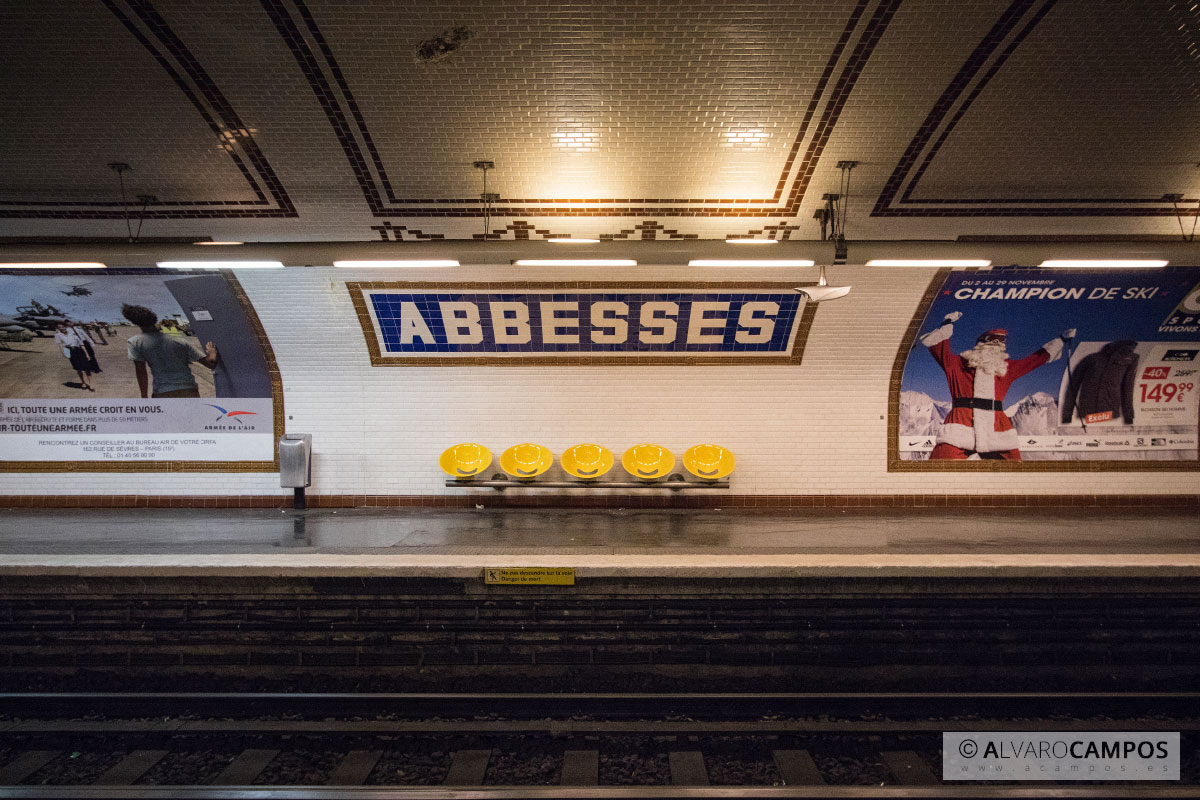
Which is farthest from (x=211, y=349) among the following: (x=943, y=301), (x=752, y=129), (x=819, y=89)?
(x=943, y=301)

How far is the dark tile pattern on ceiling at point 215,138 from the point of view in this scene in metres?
4.12

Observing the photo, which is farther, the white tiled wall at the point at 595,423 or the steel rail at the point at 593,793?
the white tiled wall at the point at 595,423

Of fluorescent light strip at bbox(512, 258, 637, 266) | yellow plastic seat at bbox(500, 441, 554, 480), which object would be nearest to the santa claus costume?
fluorescent light strip at bbox(512, 258, 637, 266)

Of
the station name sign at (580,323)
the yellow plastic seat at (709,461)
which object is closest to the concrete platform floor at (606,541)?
the yellow plastic seat at (709,461)

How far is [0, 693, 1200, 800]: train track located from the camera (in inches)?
123

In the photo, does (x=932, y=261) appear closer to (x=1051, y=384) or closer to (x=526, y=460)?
(x=1051, y=384)

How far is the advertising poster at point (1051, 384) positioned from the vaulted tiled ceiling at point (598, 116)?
4.47ft

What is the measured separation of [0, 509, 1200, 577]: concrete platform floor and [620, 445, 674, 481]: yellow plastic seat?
1.62 ft

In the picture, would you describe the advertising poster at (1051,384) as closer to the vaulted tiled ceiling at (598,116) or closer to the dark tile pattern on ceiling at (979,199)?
the vaulted tiled ceiling at (598,116)

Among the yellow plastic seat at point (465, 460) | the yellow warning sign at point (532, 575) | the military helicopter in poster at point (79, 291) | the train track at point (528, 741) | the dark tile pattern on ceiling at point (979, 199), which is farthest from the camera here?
the yellow plastic seat at point (465, 460)

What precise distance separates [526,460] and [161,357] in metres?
4.56

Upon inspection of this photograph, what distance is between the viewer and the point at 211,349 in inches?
294

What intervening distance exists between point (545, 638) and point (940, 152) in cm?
503

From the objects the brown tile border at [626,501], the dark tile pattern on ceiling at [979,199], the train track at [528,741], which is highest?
the dark tile pattern on ceiling at [979,199]
